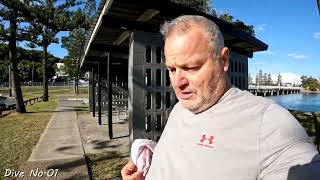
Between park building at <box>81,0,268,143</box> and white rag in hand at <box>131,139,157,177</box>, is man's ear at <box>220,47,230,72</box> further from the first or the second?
park building at <box>81,0,268,143</box>

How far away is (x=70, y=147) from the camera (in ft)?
32.4

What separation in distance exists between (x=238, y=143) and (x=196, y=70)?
431 millimetres

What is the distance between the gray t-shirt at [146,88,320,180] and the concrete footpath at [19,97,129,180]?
5552mm

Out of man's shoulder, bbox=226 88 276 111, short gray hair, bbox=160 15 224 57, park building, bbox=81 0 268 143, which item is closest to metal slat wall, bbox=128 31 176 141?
park building, bbox=81 0 268 143

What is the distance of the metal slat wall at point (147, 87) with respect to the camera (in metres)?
7.34

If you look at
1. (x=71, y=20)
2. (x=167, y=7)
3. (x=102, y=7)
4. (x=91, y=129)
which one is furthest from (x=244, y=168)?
(x=71, y=20)

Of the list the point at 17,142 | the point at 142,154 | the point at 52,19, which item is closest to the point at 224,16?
the point at 52,19

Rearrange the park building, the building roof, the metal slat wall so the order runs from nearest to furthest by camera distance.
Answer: the building roof
the park building
the metal slat wall

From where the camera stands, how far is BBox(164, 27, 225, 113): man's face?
1.60 metres

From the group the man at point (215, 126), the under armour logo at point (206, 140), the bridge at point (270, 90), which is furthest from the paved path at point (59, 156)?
the bridge at point (270, 90)

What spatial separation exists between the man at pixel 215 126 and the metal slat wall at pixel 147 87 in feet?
17.9

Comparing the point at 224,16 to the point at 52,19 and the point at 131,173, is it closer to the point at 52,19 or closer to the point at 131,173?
the point at 52,19

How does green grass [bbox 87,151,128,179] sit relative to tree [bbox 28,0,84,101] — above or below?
below

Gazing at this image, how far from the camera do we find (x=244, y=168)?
1335 mm
